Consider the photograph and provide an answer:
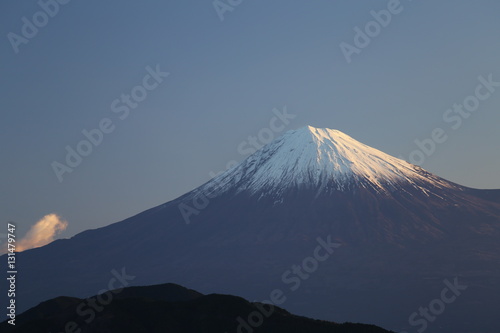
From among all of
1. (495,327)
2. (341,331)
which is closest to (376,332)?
(341,331)

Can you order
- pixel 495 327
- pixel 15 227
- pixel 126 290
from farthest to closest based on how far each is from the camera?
pixel 495 327
pixel 126 290
pixel 15 227

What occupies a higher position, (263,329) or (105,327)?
(105,327)

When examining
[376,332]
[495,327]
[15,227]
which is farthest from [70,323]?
[495,327]

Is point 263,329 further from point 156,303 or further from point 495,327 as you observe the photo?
point 495,327

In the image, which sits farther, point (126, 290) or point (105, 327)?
point (126, 290)

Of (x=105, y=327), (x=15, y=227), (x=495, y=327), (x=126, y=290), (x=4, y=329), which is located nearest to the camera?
(x=15, y=227)

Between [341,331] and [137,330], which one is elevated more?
[137,330]

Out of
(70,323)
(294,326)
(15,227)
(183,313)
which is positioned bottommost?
(294,326)

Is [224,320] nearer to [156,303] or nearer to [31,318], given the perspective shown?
[156,303]

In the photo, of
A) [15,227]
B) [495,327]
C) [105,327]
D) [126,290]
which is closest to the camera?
[15,227]
